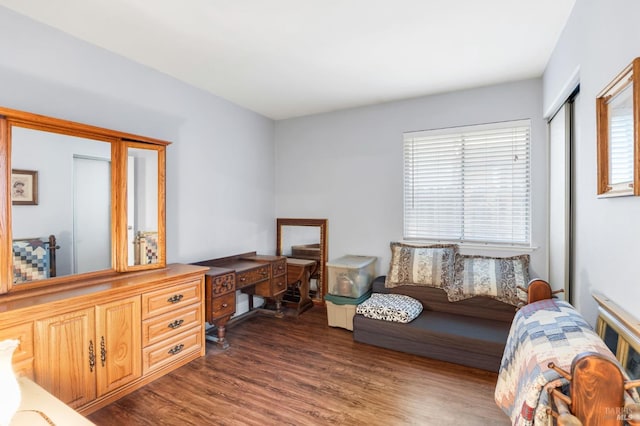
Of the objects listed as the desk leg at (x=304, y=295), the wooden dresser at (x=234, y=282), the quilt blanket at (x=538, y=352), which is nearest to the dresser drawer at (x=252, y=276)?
the wooden dresser at (x=234, y=282)

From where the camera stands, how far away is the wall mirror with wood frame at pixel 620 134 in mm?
1201

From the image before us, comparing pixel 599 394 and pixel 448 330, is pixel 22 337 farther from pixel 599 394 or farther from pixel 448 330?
pixel 448 330

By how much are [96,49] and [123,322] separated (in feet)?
7.12

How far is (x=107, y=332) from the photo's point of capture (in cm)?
216

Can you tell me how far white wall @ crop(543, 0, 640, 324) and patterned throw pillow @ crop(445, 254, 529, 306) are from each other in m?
0.98

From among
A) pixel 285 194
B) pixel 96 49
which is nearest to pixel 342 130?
pixel 285 194

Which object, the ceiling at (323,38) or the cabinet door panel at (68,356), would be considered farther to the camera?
the ceiling at (323,38)

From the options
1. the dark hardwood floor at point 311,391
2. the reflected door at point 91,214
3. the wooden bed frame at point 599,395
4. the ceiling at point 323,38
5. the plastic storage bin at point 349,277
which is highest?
the ceiling at point 323,38

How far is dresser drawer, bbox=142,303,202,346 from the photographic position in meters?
2.42

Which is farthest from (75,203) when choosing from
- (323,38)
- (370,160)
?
(370,160)

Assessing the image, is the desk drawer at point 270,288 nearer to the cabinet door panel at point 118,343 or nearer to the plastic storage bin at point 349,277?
the plastic storage bin at point 349,277

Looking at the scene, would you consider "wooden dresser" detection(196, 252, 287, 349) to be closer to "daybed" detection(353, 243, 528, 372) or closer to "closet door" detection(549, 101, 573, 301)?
"daybed" detection(353, 243, 528, 372)

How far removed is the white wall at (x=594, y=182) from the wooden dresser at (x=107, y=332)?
280 cm

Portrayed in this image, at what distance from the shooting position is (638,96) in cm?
117
